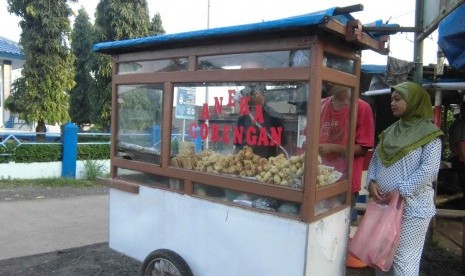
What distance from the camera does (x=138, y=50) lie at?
3180 mm

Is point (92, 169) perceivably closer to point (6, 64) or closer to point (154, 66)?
point (6, 64)

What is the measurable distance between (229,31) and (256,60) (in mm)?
243

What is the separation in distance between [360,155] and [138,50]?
1937 millimetres

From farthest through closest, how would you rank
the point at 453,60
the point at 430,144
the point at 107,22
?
the point at 107,22 → the point at 453,60 → the point at 430,144

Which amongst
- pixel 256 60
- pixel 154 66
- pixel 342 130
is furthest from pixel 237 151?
pixel 154 66

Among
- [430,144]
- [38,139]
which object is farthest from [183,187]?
[38,139]

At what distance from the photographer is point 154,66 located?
3.07m

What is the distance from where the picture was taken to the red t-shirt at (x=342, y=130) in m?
2.65

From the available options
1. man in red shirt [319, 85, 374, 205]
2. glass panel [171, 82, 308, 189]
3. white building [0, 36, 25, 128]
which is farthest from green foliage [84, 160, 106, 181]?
man in red shirt [319, 85, 374, 205]

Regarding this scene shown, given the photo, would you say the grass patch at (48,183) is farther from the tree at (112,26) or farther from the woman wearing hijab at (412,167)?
the woman wearing hijab at (412,167)

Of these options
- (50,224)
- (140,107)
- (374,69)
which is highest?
(374,69)

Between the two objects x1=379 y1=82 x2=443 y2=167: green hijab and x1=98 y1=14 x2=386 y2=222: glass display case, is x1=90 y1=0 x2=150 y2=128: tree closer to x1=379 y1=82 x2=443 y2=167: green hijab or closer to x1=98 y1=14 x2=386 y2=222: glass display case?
x1=98 y1=14 x2=386 y2=222: glass display case

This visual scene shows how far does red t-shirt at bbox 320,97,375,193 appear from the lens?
2.65 m

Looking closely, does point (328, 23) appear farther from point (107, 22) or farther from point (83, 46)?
point (83, 46)
